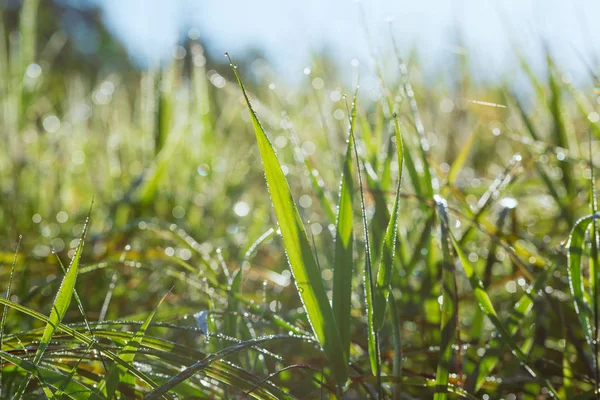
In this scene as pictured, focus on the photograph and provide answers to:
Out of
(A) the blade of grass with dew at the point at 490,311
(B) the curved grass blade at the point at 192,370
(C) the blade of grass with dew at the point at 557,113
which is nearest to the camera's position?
(B) the curved grass blade at the point at 192,370

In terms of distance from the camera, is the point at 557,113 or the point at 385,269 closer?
the point at 385,269

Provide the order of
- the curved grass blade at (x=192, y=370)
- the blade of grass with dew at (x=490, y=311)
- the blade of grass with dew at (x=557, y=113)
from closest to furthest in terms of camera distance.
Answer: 1. the curved grass blade at (x=192, y=370)
2. the blade of grass with dew at (x=490, y=311)
3. the blade of grass with dew at (x=557, y=113)

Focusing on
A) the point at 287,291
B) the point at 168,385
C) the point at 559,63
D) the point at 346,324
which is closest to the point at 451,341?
the point at 346,324

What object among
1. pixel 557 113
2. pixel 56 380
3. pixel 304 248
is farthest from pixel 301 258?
pixel 557 113

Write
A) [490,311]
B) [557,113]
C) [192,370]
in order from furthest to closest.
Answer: [557,113] < [490,311] < [192,370]

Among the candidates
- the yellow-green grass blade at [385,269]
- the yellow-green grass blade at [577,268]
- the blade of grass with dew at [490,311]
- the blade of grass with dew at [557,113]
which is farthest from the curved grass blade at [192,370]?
the blade of grass with dew at [557,113]

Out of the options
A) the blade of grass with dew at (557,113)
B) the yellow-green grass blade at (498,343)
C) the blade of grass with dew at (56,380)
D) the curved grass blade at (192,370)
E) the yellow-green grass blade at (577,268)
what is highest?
the blade of grass with dew at (557,113)

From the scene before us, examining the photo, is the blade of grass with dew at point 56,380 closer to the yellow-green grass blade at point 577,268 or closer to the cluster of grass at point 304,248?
the cluster of grass at point 304,248

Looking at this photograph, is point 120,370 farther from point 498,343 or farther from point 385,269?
point 498,343
